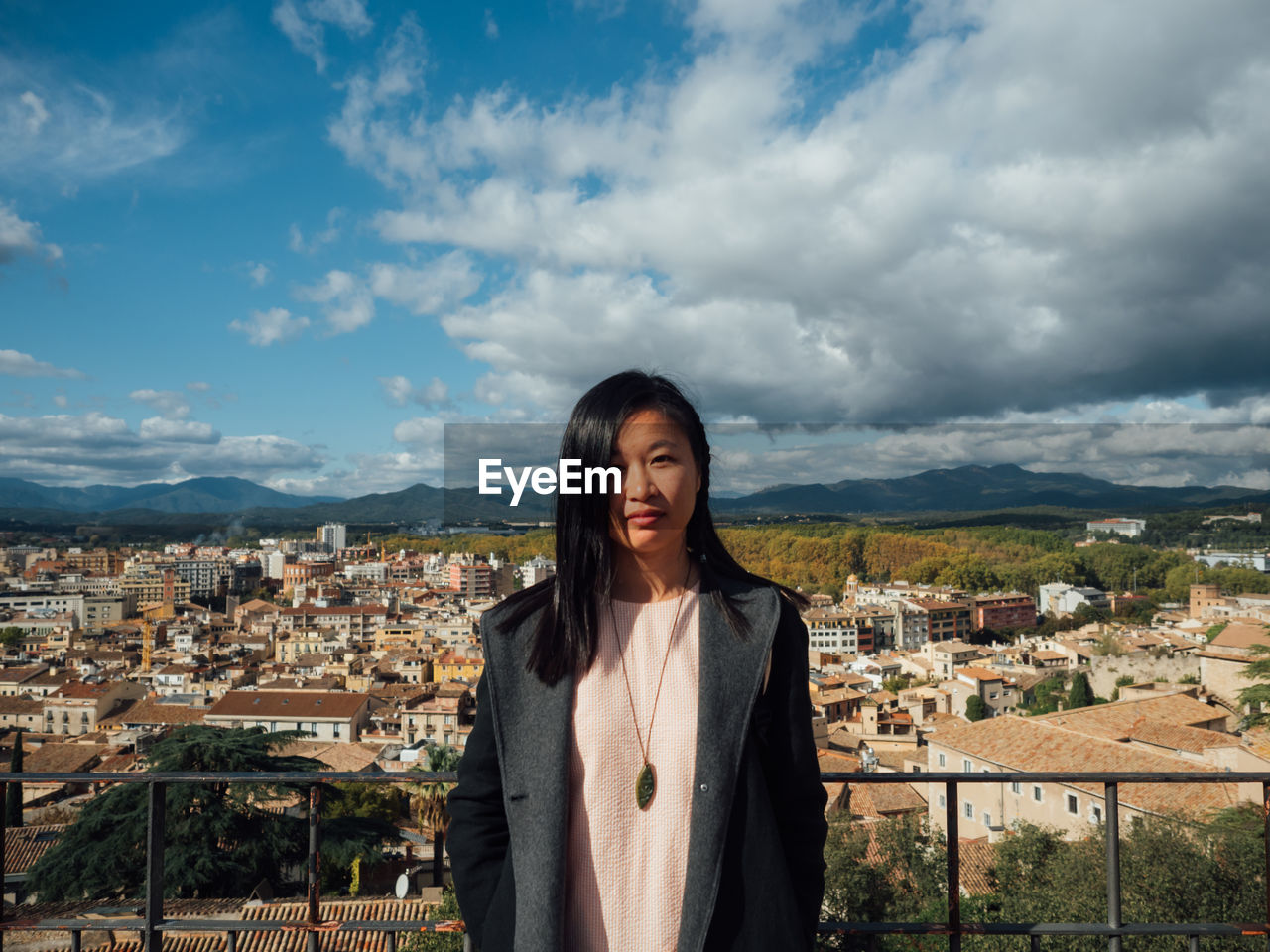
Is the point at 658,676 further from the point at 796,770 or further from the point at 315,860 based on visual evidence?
the point at 315,860

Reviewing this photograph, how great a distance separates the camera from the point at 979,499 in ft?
99.7

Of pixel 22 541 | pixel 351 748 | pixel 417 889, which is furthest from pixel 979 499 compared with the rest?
pixel 22 541

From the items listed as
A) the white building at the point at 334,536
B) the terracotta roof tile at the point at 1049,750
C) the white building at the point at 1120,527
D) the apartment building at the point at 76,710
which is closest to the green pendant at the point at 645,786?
the terracotta roof tile at the point at 1049,750

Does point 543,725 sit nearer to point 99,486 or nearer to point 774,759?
point 774,759

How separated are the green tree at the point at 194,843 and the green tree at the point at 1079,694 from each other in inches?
956

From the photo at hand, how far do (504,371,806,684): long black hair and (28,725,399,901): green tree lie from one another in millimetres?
6273

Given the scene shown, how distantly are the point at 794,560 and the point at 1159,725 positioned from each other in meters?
20.0

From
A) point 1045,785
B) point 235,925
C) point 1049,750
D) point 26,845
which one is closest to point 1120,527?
point 1049,750

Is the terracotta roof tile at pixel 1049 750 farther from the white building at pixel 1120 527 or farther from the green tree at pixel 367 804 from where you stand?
the white building at pixel 1120 527

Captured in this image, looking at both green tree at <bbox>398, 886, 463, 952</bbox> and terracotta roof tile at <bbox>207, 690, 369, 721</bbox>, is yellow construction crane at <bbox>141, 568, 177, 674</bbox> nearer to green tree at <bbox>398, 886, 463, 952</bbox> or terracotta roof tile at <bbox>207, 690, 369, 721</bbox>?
terracotta roof tile at <bbox>207, 690, 369, 721</bbox>

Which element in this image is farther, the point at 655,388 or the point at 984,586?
the point at 984,586

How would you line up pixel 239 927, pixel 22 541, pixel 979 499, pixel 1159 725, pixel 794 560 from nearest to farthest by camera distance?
1. pixel 239 927
2. pixel 1159 725
3. pixel 979 499
4. pixel 794 560
5. pixel 22 541

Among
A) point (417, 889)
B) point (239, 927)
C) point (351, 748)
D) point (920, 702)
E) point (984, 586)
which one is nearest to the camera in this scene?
point (239, 927)

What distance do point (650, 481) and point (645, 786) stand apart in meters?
0.38
